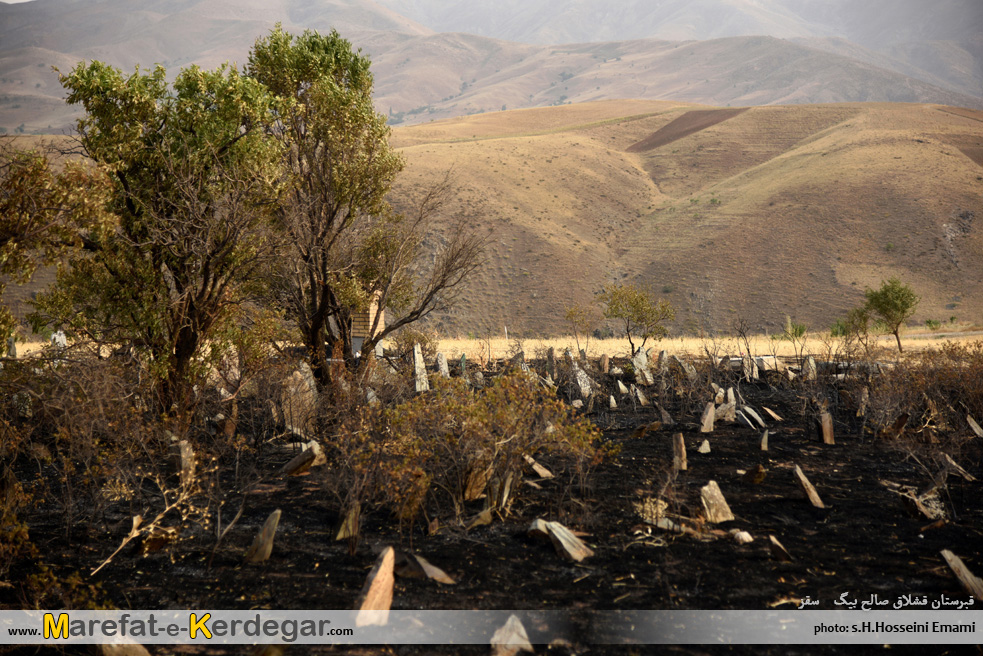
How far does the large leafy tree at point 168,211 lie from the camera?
381 inches

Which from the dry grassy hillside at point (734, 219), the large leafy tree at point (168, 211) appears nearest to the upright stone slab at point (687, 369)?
the large leafy tree at point (168, 211)

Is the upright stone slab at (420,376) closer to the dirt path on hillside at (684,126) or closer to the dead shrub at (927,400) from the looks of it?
the dead shrub at (927,400)

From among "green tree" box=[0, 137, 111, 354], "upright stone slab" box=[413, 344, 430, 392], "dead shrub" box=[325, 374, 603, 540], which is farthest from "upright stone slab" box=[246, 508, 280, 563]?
"upright stone slab" box=[413, 344, 430, 392]

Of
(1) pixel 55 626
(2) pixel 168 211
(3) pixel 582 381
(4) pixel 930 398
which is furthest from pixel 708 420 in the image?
(1) pixel 55 626

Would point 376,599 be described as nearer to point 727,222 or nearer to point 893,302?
point 893,302

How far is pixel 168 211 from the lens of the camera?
10.2 metres

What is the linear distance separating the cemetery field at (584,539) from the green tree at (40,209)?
2.89m

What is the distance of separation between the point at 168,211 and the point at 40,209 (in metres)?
3.15

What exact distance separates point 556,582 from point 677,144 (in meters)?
84.0

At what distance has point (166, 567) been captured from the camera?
692 centimetres

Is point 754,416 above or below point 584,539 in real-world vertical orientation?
below

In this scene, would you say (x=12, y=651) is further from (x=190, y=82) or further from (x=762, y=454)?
(x=762, y=454)

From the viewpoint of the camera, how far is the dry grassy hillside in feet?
160

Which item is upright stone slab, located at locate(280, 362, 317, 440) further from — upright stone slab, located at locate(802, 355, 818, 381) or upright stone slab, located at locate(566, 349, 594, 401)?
upright stone slab, located at locate(802, 355, 818, 381)
